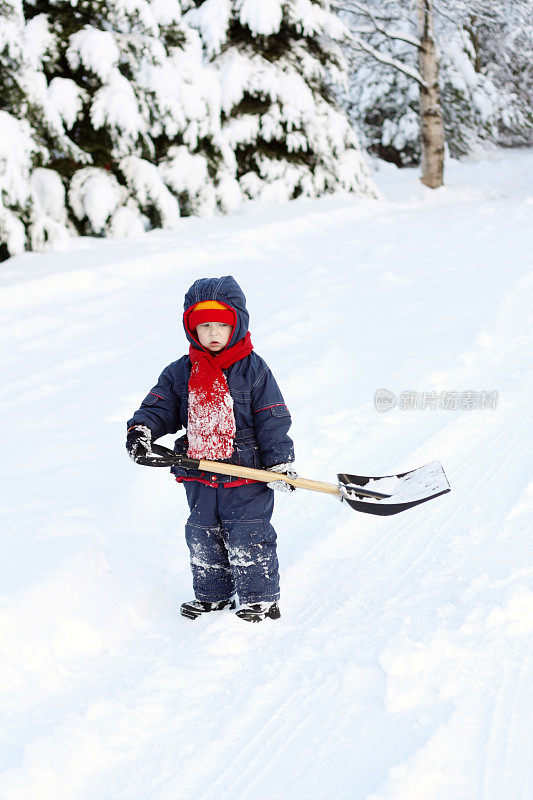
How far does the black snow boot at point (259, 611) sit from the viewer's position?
2.67 metres

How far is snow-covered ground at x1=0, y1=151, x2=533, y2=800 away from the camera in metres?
1.97

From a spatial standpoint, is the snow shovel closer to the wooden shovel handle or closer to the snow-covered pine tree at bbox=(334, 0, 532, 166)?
the wooden shovel handle

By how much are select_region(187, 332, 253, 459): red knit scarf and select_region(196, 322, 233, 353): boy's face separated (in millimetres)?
35

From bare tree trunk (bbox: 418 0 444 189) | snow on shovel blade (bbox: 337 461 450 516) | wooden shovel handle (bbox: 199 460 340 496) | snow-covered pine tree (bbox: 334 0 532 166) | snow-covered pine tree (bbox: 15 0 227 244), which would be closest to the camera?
wooden shovel handle (bbox: 199 460 340 496)

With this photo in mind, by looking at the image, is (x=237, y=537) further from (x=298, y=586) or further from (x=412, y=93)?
(x=412, y=93)

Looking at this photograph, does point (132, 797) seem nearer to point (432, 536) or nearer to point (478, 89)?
point (432, 536)

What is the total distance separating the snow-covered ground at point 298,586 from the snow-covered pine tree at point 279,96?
542 centimetres

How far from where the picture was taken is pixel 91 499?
357 cm

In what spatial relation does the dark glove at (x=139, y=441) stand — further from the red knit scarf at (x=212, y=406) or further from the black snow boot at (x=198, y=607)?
the black snow boot at (x=198, y=607)

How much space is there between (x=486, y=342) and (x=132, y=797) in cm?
410

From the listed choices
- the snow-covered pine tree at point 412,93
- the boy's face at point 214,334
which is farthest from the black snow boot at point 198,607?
the snow-covered pine tree at point 412,93

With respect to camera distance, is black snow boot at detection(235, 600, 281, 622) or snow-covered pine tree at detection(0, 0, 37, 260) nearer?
black snow boot at detection(235, 600, 281, 622)

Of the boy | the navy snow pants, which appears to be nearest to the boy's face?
the boy

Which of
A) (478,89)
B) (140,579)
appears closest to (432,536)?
(140,579)
